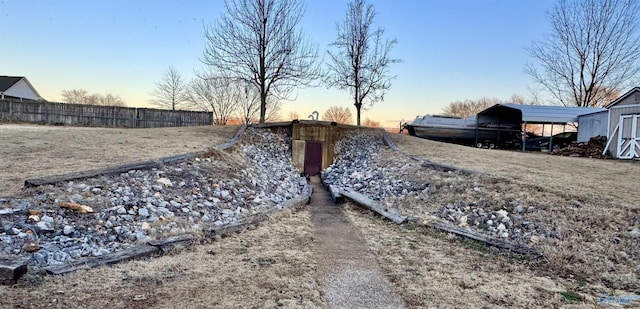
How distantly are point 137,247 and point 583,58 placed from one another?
2975cm

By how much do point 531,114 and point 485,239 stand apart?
1620 centimetres

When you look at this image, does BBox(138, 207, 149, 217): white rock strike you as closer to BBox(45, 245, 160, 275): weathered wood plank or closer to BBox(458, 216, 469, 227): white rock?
BBox(45, 245, 160, 275): weathered wood plank

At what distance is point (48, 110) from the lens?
18422 mm

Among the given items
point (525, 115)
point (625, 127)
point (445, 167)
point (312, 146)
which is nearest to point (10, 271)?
point (445, 167)

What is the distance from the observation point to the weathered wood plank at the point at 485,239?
4238 millimetres

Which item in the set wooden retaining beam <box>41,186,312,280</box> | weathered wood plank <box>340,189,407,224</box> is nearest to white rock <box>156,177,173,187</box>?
wooden retaining beam <box>41,186,312,280</box>

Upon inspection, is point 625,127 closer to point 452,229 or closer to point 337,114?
point 452,229

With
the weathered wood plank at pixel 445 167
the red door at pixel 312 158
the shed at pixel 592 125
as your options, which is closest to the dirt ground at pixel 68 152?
the red door at pixel 312 158

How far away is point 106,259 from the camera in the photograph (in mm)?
3453

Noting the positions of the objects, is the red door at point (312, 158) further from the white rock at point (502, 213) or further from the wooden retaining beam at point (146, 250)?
the white rock at point (502, 213)

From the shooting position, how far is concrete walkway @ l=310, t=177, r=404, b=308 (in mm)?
2936

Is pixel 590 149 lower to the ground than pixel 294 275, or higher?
higher

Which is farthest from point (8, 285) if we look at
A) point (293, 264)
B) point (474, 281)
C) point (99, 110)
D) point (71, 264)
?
point (99, 110)

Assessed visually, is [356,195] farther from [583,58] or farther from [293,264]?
[583,58]
